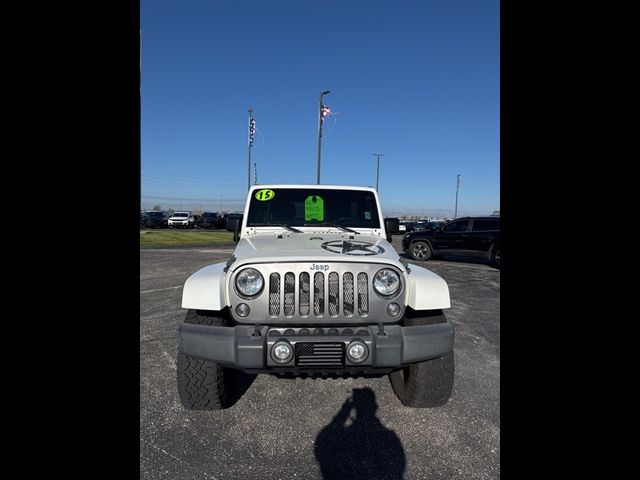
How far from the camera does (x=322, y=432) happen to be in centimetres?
257

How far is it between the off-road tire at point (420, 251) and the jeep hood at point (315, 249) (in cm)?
947

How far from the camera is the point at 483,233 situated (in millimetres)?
11461

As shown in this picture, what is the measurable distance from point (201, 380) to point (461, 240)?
36.1 ft

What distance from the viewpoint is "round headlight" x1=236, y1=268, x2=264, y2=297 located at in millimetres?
2641

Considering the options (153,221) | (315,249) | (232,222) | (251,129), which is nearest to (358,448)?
(315,249)

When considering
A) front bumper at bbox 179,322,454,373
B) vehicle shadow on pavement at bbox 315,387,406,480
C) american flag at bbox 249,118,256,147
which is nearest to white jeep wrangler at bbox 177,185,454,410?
front bumper at bbox 179,322,454,373

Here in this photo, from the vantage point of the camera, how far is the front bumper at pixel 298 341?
2332 mm

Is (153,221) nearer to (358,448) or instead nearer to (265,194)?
(265,194)

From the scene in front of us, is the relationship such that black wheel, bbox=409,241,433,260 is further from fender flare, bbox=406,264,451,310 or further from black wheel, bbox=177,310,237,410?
black wheel, bbox=177,310,237,410

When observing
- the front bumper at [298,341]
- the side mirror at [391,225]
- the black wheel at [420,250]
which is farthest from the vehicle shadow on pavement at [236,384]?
the black wheel at [420,250]
